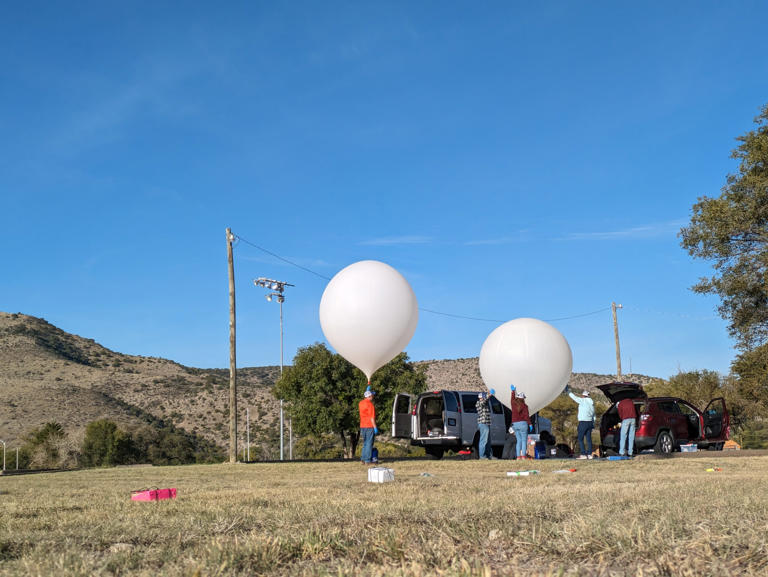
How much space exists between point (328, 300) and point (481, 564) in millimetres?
13389

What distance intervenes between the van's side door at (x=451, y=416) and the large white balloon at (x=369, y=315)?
4.73m

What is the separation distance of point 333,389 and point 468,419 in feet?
71.6

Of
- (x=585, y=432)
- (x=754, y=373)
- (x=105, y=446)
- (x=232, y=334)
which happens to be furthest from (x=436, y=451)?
(x=105, y=446)

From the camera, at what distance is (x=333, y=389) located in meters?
42.0

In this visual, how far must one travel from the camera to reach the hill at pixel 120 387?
57.0 meters

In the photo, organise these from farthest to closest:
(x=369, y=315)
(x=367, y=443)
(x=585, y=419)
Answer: (x=585, y=419)
(x=367, y=443)
(x=369, y=315)

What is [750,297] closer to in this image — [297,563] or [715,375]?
[715,375]

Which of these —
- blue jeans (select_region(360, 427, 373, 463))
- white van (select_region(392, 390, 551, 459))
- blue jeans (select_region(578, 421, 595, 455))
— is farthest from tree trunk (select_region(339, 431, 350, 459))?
blue jeans (select_region(360, 427, 373, 463))

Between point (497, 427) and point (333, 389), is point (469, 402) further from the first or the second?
point (333, 389)

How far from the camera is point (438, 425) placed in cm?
2109

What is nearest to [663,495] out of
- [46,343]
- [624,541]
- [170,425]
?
[624,541]

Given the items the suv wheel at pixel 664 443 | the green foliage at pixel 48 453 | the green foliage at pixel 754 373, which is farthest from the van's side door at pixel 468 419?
the green foliage at pixel 48 453

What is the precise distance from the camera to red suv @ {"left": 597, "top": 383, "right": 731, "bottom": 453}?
1803 cm

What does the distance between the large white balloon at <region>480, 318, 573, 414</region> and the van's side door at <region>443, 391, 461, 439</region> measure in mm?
1903
